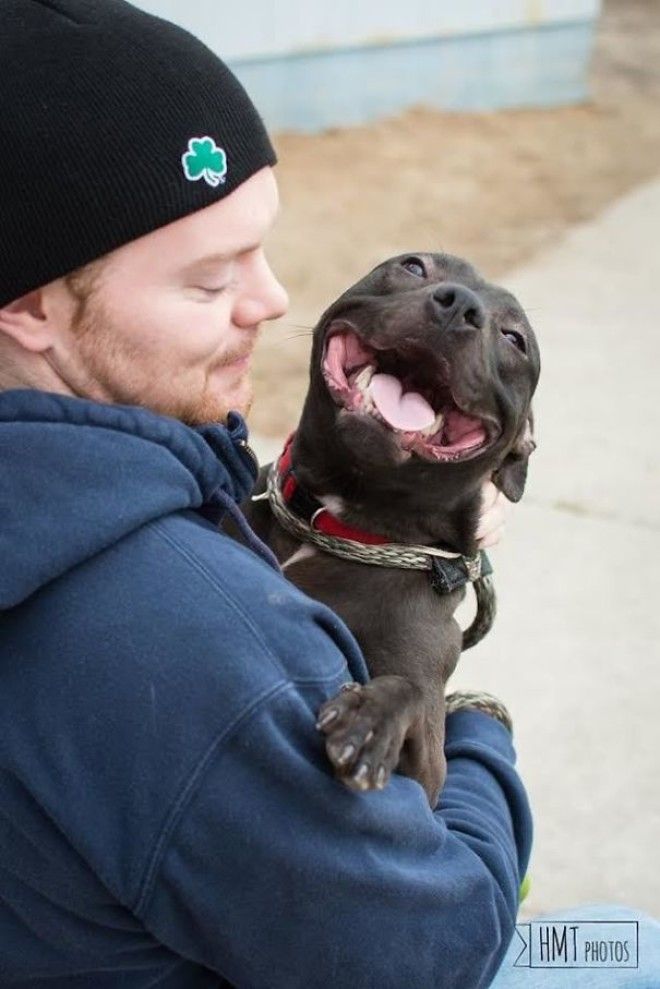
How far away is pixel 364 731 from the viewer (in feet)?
5.52

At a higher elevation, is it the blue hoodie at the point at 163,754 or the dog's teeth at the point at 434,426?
the blue hoodie at the point at 163,754

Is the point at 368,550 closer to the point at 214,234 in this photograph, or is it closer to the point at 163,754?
the point at 214,234

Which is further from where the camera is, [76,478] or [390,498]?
[390,498]

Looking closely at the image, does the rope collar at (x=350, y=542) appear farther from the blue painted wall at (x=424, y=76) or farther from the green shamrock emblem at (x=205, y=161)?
the blue painted wall at (x=424, y=76)

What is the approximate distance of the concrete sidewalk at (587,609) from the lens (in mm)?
3688

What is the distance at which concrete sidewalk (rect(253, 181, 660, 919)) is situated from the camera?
3.69 meters

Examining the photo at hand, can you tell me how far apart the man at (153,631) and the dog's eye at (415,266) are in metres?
0.76

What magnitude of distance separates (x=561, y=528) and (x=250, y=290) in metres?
3.24

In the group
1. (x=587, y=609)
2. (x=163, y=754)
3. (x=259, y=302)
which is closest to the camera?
(x=163, y=754)

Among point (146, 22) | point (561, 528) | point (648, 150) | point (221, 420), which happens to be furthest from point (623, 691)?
point (648, 150)

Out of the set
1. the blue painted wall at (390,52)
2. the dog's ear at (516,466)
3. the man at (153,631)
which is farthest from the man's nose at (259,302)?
the blue painted wall at (390,52)

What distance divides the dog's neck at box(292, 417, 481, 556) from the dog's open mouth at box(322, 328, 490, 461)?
7 centimetres

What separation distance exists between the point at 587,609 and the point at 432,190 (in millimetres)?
4167

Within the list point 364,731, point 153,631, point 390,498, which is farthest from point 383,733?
point 390,498
